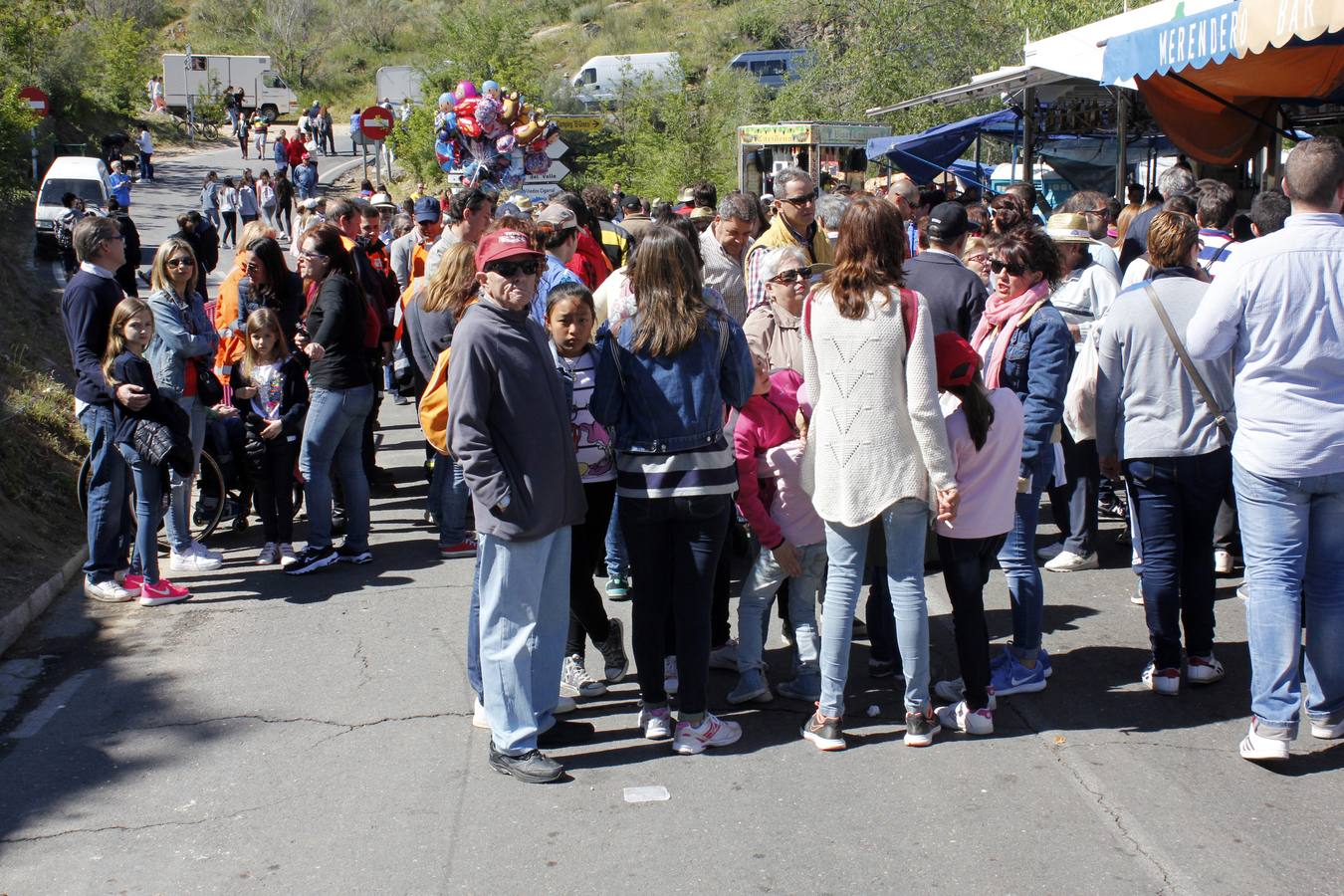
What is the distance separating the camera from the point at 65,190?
21.9 m

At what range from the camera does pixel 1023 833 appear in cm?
402

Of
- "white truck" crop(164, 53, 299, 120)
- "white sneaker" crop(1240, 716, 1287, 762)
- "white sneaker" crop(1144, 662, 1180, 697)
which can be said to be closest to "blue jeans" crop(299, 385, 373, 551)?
"white sneaker" crop(1144, 662, 1180, 697)

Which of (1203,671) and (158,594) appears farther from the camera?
(158,594)

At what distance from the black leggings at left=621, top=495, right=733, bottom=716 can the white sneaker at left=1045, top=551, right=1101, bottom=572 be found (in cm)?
297

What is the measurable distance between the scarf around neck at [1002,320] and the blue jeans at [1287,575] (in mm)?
1286

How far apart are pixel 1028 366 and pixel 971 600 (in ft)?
4.38

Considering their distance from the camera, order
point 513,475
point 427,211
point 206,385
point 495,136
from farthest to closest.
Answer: point 495,136
point 427,211
point 206,385
point 513,475

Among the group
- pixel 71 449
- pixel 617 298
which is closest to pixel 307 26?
pixel 71 449

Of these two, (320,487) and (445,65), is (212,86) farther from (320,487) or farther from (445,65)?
(320,487)

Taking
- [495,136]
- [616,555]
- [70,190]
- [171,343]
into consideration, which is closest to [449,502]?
[616,555]

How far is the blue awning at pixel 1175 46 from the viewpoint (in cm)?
721

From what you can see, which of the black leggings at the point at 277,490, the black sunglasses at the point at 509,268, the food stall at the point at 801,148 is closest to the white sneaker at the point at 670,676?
the black sunglasses at the point at 509,268

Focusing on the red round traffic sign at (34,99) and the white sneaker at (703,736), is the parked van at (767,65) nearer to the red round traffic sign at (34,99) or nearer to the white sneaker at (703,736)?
the red round traffic sign at (34,99)

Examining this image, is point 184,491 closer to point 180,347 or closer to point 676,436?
point 180,347
